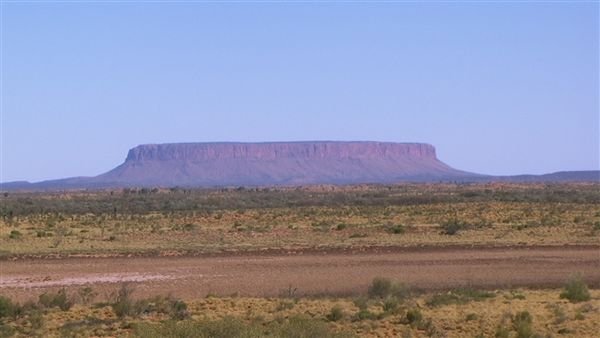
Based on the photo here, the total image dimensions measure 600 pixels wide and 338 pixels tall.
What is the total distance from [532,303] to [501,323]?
3.22 metres

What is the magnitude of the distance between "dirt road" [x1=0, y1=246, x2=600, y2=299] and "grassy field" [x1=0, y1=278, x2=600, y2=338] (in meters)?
2.83

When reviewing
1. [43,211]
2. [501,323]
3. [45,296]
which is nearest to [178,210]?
[43,211]

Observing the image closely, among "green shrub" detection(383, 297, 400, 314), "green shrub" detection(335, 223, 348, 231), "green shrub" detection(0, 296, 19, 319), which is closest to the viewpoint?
"green shrub" detection(383, 297, 400, 314)

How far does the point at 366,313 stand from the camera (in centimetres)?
2112

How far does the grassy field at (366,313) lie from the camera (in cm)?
1962

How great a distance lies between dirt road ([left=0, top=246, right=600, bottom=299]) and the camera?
28047mm

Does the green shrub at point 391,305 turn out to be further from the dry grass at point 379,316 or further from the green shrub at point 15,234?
the green shrub at point 15,234

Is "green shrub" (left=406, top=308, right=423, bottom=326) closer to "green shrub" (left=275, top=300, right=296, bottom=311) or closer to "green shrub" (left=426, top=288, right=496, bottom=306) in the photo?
"green shrub" (left=426, top=288, right=496, bottom=306)

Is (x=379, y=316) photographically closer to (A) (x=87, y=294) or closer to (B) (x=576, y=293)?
(B) (x=576, y=293)

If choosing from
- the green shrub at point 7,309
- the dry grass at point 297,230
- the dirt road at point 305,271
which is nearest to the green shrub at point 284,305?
the dirt road at point 305,271

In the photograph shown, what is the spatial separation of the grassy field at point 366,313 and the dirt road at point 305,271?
2.83 metres

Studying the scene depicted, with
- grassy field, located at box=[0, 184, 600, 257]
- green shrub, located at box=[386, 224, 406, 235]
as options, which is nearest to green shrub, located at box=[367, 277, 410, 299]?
grassy field, located at box=[0, 184, 600, 257]

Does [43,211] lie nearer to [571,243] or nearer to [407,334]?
[571,243]

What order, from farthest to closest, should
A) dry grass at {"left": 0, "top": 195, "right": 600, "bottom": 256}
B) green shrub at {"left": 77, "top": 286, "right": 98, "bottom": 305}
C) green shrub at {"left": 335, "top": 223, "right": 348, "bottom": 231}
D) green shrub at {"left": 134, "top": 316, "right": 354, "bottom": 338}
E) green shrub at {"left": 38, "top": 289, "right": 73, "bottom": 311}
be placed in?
green shrub at {"left": 335, "top": 223, "right": 348, "bottom": 231} → dry grass at {"left": 0, "top": 195, "right": 600, "bottom": 256} → green shrub at {"left": 77, "top": 286, "right": 98, "bottom": 305} → green shrub at {"left": 38, "top": 289, "right": 73, "bottom": 311} → green shrub at {"left": 134, "top": 316, "right": 354, "bottom": 338}
